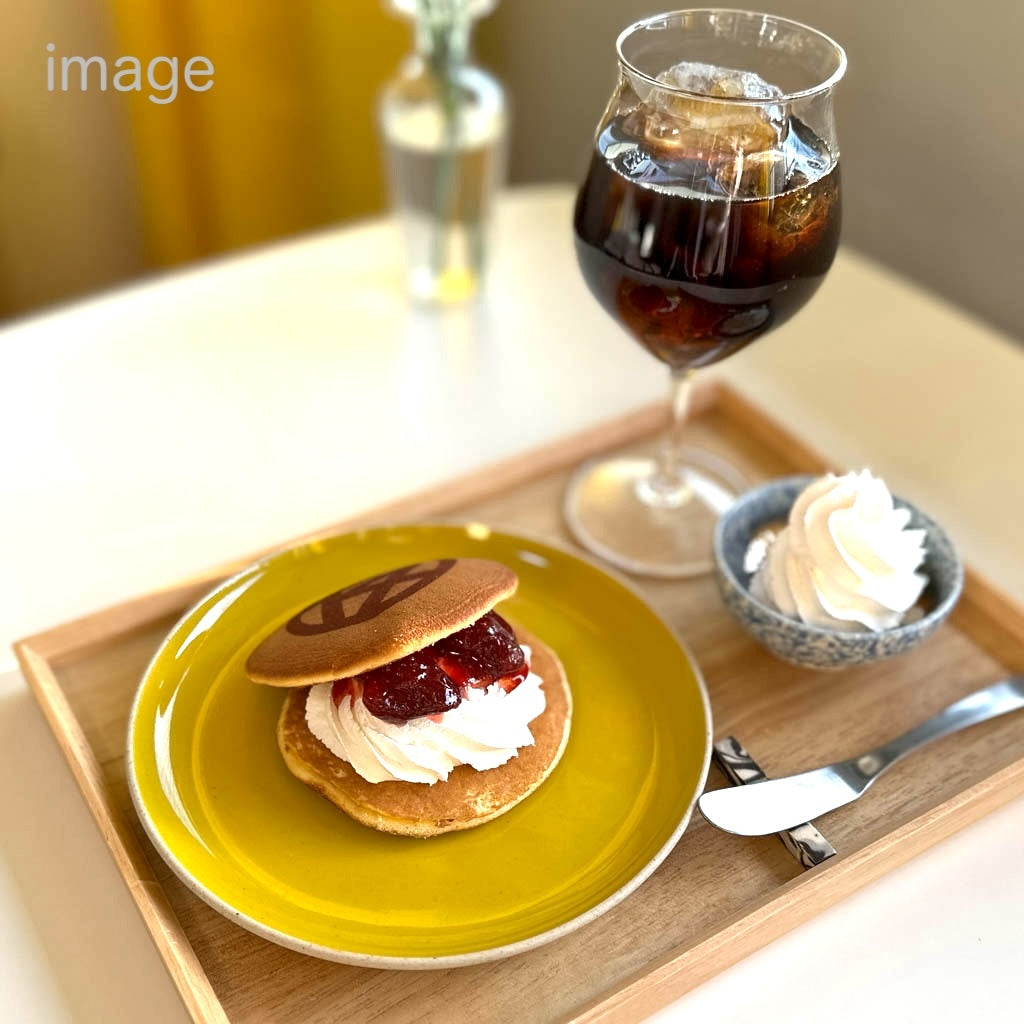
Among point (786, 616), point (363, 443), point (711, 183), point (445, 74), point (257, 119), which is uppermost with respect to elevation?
point (711, 183)

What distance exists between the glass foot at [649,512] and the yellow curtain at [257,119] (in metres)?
1.18

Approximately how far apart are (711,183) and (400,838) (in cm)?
47

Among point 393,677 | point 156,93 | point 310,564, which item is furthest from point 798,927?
point 156,93

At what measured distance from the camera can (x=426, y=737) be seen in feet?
2.32

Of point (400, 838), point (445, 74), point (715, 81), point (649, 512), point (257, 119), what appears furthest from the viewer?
point (257, 119)

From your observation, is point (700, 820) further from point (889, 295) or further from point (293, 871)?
point (889, 295)

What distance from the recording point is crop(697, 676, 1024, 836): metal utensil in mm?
713

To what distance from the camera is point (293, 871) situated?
0.67m

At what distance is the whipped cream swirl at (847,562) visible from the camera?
0.79m

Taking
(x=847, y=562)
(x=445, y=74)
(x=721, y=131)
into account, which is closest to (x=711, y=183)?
(x=721, y=131)

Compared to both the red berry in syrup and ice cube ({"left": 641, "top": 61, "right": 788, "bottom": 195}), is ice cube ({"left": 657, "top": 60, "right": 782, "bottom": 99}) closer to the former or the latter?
ice cube ({"left": 641, "top": 61, "right": 788, "bottom": 195})

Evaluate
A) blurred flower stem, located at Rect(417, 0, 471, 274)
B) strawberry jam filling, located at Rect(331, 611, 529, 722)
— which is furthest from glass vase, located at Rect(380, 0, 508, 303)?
strawberry jam filling, located at Rect(331, 611, 529, 722)

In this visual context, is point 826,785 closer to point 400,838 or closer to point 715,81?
point 400,838

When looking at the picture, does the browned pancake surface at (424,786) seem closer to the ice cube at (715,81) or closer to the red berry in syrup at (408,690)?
the red berry in syrup at (408,690)
